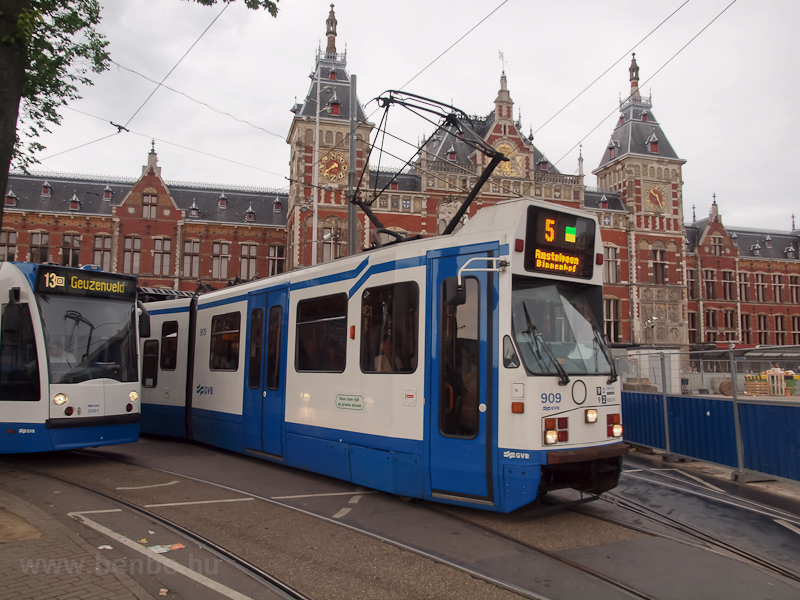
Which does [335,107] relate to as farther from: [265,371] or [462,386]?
[462,386]

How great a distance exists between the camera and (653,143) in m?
46.2

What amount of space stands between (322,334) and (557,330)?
3.31 metres

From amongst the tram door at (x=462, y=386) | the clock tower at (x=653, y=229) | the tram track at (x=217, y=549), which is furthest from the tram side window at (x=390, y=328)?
the clock tower at (x=653, y=229)

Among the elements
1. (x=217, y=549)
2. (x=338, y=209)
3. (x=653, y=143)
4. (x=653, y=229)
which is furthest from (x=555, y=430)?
(x=653, y=143)

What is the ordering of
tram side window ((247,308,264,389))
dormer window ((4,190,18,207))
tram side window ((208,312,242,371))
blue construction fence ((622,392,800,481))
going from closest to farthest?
blue construction fence ((622,392,800,481)), tram side window ((247,308,264,389)), tram side window ((208,312,242,371)), dormer window ((4,190,18,207))

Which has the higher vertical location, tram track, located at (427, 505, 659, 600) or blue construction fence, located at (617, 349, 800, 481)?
blue construction fence, located at (617, 349, 800, 481)

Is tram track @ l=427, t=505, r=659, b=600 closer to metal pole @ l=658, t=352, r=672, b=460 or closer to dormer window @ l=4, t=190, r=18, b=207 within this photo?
metal pole @ l=658, t=352, r=672, b=460

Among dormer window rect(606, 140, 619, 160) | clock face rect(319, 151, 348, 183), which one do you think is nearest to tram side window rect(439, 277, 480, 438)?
clock face rect(319, 151, 348, 183)

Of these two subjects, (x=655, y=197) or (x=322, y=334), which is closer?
(x=322, y=334)

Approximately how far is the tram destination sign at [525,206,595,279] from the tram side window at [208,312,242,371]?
573 centimetres

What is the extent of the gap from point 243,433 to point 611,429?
19.7 feet

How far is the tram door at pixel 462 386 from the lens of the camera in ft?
19.7

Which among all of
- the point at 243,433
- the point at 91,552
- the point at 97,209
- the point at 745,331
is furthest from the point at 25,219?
the point at 745,331

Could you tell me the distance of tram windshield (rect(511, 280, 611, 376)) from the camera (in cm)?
601
